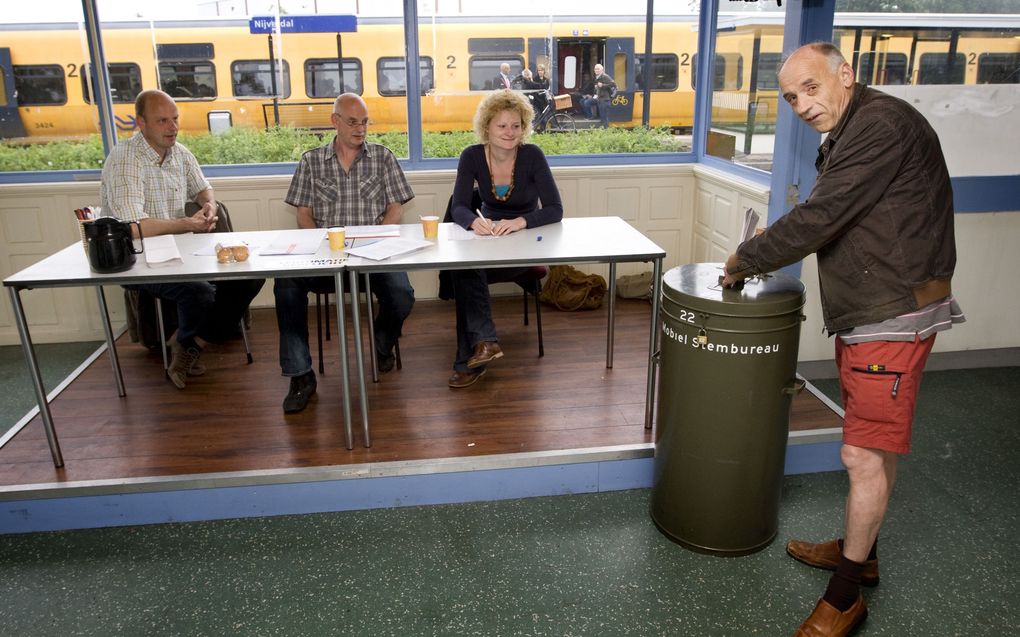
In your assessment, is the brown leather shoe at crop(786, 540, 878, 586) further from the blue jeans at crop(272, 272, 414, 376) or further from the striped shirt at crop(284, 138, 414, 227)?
the striped shirt at crop(284, 138, 414, 227)

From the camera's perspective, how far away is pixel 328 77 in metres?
4.69

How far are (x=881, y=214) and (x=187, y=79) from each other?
4.22 m

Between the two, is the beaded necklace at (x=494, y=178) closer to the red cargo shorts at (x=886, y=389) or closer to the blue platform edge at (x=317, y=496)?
the blue platform edge at (x=317, y=496)

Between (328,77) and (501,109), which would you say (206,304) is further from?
(328,77)

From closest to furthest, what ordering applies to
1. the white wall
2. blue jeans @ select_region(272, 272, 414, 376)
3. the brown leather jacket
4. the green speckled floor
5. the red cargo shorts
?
the brown leather jacket → the red cargo shorts → the green speckled floor → blue jeans @ select_region(272, 272, 414, 376) → the white wall

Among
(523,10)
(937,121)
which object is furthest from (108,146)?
→ (937,121)

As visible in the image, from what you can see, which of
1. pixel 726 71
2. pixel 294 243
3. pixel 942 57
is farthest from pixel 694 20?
pixel 294 243

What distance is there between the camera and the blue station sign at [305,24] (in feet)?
14.9

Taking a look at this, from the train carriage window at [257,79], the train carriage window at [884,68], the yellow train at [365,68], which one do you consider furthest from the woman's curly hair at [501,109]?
the train carriage window at [257,79]

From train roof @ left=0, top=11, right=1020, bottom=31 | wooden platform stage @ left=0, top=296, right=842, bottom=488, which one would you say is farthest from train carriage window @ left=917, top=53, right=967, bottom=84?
wooden platform stage @ left=0, top=296, right=842, bottom=488

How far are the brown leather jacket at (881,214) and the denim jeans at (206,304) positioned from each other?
2.60 m

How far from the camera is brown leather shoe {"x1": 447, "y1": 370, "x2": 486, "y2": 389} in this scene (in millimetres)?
3367

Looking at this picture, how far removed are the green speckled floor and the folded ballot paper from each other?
96 centimetres

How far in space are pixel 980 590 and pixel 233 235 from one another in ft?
10.1
